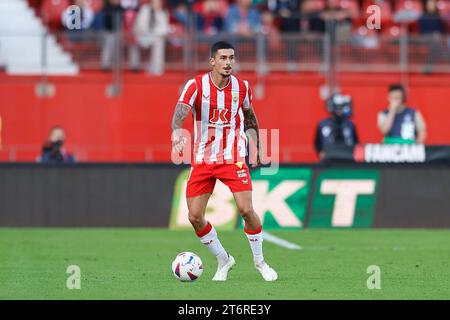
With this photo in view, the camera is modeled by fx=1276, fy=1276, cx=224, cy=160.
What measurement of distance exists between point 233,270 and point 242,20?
1169 cm

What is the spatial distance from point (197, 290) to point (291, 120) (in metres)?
13.1

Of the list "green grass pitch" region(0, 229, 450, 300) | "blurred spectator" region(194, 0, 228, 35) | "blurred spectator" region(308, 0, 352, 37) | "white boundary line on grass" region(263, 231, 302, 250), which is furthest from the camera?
"blurred spectator" region(194, 0, 228, 35)

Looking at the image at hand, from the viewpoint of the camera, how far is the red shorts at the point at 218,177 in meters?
12.3

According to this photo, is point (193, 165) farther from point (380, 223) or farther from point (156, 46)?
point (156, 46)

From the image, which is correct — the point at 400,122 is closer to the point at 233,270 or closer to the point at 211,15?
the point at 211,15

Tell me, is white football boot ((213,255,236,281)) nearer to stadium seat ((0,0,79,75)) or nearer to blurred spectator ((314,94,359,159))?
blurred spectator ((314,94,359,159))

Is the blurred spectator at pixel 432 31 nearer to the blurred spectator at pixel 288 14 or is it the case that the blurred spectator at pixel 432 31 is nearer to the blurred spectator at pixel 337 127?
the blurred spectator at pixel 288 14

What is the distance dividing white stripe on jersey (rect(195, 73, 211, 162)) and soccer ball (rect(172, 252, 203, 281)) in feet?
3.29

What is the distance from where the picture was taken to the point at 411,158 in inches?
780

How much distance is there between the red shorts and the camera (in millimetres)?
12258

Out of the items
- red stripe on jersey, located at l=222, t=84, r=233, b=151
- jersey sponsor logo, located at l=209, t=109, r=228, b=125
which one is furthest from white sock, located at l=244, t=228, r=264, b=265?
jersey sponsor logo, located at l=209, t=109, r=228, b=125

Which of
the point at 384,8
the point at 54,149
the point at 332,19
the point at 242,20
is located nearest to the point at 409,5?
the point at 384,8

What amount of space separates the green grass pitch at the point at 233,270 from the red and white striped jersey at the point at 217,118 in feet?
3.95
